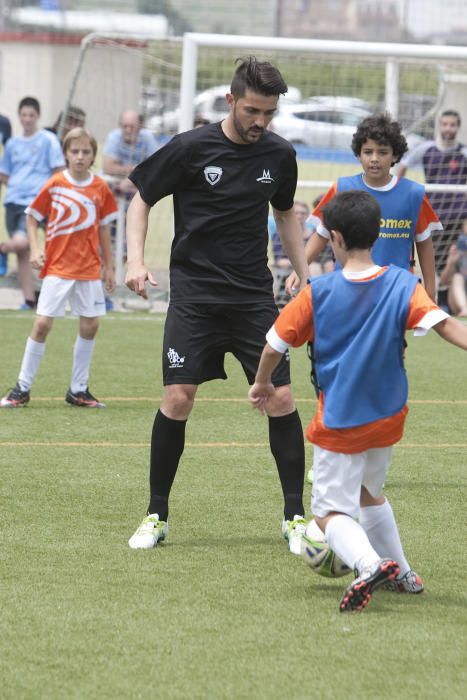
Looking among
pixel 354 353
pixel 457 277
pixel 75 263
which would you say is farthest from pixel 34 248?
pixel 457 277

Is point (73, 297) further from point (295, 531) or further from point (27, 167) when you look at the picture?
point (27, 167)

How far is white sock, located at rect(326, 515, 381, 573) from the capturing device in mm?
4477

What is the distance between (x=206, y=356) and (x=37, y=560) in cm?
111

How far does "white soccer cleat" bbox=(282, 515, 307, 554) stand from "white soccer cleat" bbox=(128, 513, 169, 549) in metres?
0.51

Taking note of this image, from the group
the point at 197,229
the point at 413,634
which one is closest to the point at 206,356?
the point at 197,229

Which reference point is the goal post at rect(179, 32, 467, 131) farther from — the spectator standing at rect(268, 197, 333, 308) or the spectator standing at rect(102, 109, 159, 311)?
the spectator standing at rect(268, 197, 333, 308)

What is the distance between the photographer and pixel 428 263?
6.71 m

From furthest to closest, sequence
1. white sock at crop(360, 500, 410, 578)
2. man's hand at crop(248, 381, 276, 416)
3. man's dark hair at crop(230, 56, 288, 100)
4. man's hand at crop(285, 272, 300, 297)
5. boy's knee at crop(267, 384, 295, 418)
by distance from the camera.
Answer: man's hand at crop(285, 272, 300, 297), boy's knee at crop(267, 384, 295, 418), man's dark hair at crop(230, 56, 288, 100), white sock at crop(360, 500, 410, 578), man's hand at crop(248, 381, 276, 416)

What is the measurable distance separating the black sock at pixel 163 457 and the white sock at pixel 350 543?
1.18 metres

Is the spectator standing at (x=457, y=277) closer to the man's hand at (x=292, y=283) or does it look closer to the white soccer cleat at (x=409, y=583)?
the man's hand at (x=292, y=283)

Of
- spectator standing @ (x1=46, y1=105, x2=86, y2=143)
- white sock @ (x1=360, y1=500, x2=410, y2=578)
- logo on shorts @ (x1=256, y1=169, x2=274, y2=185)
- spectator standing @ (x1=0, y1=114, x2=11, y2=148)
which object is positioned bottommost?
white sock @ (x1=360, y1=500, x2=410, y2=578)

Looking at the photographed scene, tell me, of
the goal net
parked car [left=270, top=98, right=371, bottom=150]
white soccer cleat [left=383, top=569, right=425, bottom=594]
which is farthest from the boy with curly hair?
parked car [left=270, top=98, right=371, bottom=150]

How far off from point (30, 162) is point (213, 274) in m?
8.98

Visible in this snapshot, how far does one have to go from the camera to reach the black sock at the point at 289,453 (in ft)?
18.6
